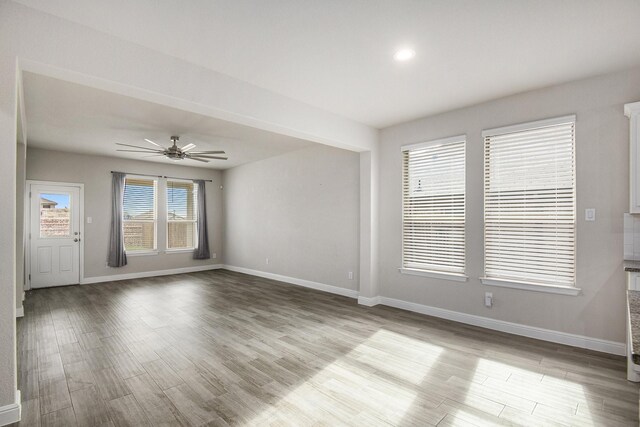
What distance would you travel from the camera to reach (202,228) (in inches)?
335

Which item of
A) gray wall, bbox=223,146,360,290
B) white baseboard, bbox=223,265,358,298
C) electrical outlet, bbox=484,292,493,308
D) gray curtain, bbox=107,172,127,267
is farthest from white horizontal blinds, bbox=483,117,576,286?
gray curtain, bbox=107,172,127,267

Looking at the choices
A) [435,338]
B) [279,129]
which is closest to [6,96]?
[279,129]

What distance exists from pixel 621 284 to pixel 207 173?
8.42 metres

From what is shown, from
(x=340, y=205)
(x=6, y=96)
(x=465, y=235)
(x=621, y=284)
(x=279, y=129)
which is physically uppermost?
(x=279, y=129)

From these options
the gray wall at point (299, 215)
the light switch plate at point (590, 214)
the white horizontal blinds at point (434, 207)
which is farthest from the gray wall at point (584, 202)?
the gray wall at point (299, 215)

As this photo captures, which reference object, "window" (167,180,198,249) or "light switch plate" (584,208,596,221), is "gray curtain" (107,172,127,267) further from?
"light switch plate" (584,208,596,221)

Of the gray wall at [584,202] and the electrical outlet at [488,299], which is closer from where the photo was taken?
the gray wall at [584,202]

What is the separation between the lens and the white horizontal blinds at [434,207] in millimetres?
4266

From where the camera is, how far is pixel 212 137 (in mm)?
5590

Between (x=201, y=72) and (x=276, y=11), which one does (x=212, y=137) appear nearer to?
(x=201, y=72)

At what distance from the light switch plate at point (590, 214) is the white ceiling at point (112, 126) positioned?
4253 millimetres

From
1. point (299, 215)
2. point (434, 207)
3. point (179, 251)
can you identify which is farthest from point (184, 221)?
point (434, 207)

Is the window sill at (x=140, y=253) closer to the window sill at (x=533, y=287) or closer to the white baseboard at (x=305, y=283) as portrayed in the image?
the white baseboard at (x=305, y=283)

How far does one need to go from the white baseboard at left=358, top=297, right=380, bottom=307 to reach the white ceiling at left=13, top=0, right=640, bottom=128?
3.09 meters
